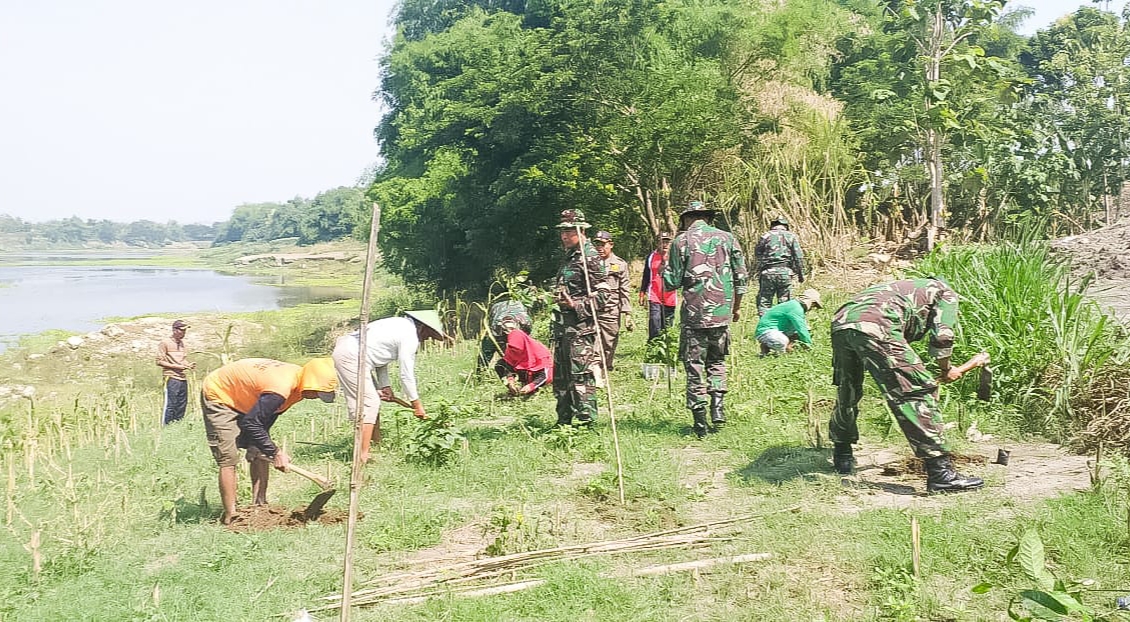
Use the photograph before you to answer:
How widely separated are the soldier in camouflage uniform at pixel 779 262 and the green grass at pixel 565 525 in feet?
6.91

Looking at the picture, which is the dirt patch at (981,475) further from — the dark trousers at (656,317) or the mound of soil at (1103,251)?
the dark trousers at (656,317)

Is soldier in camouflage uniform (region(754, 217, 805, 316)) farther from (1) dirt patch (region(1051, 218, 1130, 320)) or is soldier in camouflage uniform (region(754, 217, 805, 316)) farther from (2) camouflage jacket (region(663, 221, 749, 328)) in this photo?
(2) camouflage jacket (region(663, 221, 749, 328))

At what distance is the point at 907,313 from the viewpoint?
5652 mm

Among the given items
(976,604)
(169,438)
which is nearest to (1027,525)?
(976,604)

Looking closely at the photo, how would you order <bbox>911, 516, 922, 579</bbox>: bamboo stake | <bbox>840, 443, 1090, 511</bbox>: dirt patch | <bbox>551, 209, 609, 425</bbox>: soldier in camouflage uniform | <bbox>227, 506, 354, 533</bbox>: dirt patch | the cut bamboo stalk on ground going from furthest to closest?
<bbox>551, 209, 609, 425</bbox>: soldier in camouflage uniform, <bbox>227, 506, 354, 533</bbox>: dirt patch, <bbox>840, 443, 1090, 511</bbox>: dirt patch, the cut bamboo stalk on ground, <bbox>911, 516, 922, 579</bbox>: bamboo stake

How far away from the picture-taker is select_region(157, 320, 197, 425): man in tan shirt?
1089cm

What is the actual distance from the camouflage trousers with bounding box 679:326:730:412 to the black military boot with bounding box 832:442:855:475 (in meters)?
1.43

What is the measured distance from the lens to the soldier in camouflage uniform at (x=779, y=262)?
35.8 feet

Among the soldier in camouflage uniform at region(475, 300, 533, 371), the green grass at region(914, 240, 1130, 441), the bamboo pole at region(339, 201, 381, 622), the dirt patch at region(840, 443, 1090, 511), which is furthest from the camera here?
the soldier in camouflage uniform at region(475, 300, 533, 371)

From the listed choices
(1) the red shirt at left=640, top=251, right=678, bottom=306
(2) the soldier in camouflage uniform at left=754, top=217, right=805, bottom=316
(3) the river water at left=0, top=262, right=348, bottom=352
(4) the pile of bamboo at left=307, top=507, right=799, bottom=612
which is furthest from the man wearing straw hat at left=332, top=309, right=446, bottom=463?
(3) the river water at left=0, top=262, right=348, bottom=352

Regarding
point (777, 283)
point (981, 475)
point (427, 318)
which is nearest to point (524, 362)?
point (427, 318)

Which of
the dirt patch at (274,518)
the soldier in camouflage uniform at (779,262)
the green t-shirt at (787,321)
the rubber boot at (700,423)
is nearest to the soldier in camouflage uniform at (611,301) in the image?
the rubber boot at (700,423)

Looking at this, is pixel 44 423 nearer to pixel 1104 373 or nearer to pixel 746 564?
pixel 746 564

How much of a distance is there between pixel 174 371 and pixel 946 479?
346 inches
